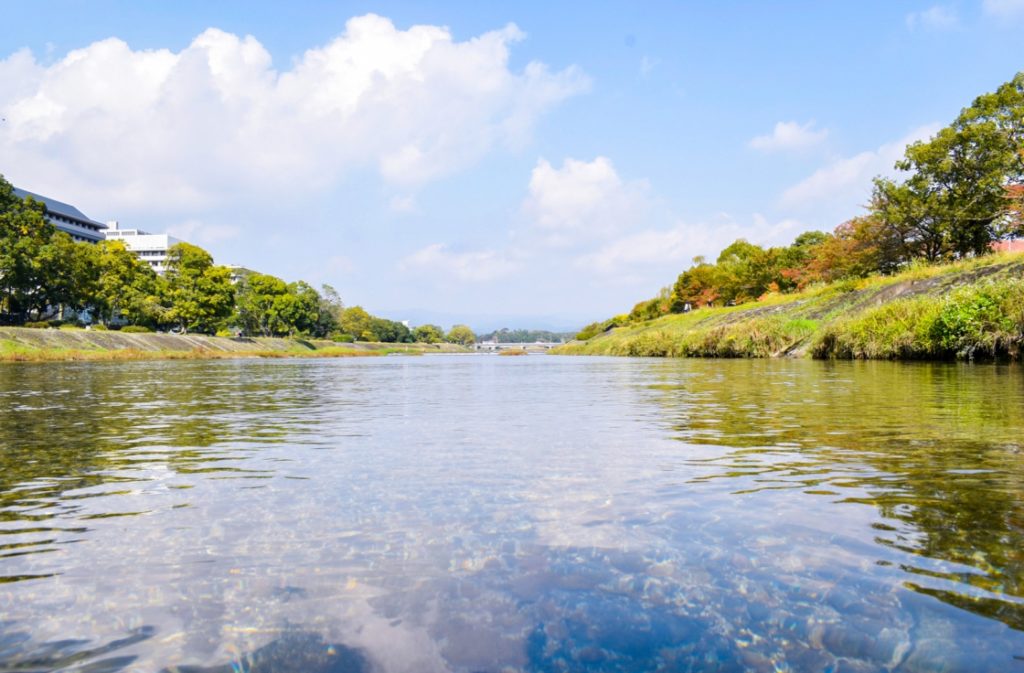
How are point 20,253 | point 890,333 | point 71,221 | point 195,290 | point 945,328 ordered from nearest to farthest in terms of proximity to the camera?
point 945,328
point 890,333
point 20,253
point 195,290
point 71,221

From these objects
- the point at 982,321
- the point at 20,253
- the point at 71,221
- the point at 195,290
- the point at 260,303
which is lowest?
the point at 982,321

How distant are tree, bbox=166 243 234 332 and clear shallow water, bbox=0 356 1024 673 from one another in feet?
291

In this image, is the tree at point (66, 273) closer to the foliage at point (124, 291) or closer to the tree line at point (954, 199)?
the foliage at point (124, 291)

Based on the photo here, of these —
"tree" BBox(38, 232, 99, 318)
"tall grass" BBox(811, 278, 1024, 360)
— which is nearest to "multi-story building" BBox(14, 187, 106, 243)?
"tree" BBox(38, 232, 99, 318)

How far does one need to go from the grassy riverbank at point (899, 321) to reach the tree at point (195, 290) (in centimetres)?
6775

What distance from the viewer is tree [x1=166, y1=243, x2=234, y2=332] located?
87562mm

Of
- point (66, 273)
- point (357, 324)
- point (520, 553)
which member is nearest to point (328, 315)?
point (357, 324)

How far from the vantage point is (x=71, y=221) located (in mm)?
145125

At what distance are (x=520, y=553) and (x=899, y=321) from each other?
27.3m

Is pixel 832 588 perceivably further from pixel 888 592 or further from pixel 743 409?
pixel 743 409

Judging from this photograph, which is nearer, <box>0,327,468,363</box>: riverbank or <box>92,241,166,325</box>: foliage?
<box>0,327,468,363</box>: riverbank

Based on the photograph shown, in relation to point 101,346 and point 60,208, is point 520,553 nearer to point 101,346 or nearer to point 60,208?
point 101,346

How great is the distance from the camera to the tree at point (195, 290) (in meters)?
87.6

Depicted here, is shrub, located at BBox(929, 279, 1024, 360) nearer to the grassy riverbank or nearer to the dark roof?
the grassy riverbank
